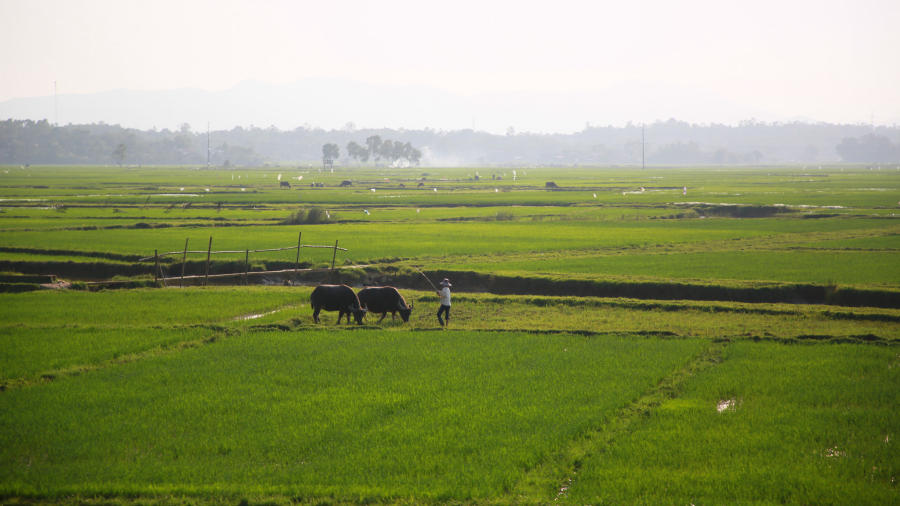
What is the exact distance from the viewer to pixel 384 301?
1870 cm

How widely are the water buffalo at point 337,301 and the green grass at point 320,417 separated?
268cm

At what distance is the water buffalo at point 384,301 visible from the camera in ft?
61.1

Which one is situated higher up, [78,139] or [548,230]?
[78,139]

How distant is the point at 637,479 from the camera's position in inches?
347

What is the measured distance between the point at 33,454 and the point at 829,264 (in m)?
24.6

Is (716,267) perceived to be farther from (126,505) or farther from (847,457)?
(126,505)

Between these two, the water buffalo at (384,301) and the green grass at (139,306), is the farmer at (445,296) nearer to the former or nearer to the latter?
the water buffalo at (384,301)

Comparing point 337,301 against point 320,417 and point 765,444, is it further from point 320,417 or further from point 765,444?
point 765,444

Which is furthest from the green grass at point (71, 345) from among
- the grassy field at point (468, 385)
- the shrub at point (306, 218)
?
the shrub at point (306, 218)

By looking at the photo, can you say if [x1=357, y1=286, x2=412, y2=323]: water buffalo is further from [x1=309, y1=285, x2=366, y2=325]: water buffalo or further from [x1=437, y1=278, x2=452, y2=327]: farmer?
[x1=437, y1=278, x2=452, y2=327]: farmer

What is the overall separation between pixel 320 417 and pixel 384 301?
7.90 m

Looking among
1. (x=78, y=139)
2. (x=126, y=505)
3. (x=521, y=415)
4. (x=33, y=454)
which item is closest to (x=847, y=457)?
(x=521, y=415)

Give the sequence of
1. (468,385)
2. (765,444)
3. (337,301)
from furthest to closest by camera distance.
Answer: (337,301), (468,385), (765,444)

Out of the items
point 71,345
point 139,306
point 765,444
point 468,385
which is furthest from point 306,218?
point 765,444
